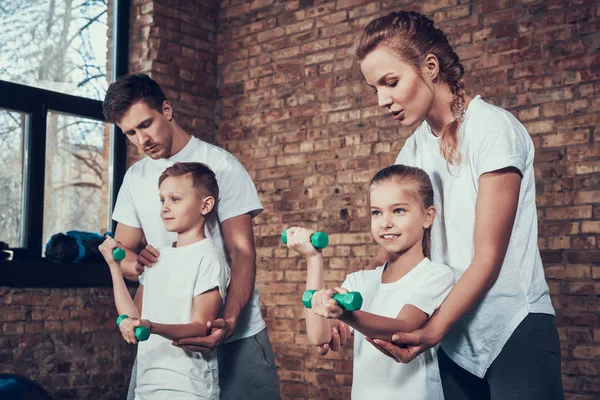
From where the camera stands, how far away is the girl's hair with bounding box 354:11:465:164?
171cm

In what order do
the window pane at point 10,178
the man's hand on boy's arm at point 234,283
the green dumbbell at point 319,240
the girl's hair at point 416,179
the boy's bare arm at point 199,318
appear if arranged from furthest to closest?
1. the window pane at point 10,178
2. the man's hand on boy's arm at point 234,283
3. the boy's bare arm at point 199,318
4. the girl's hair at point 416,179
5. the green dumbbell at point 319,240

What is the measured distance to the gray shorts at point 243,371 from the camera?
2369mm

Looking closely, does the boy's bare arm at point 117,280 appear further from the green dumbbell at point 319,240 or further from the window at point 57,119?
the window at point 57,119

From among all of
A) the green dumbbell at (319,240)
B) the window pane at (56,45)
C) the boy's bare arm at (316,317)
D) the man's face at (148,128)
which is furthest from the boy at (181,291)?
the window pane at (56,45)

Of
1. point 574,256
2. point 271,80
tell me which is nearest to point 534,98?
point 574,256

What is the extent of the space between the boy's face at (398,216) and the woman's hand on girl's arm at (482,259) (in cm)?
24

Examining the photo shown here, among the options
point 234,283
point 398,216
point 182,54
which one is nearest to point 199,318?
point 234,283

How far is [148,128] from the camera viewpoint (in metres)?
2.52

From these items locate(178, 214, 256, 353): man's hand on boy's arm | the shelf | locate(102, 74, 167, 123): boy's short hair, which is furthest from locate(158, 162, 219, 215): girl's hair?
the shelf

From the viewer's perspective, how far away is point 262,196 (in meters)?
5.11

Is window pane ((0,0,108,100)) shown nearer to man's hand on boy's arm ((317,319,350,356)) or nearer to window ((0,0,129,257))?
window ((0,0,129,257))

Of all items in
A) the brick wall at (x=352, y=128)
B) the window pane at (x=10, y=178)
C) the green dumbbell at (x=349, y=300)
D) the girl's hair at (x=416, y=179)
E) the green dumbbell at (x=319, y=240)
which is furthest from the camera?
the window pane at (x=10, y=178)

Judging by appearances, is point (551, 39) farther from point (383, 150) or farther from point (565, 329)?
point (565, 329)

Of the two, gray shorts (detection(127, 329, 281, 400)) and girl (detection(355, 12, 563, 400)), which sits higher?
girl (detection(355, 12, 563, 400))
